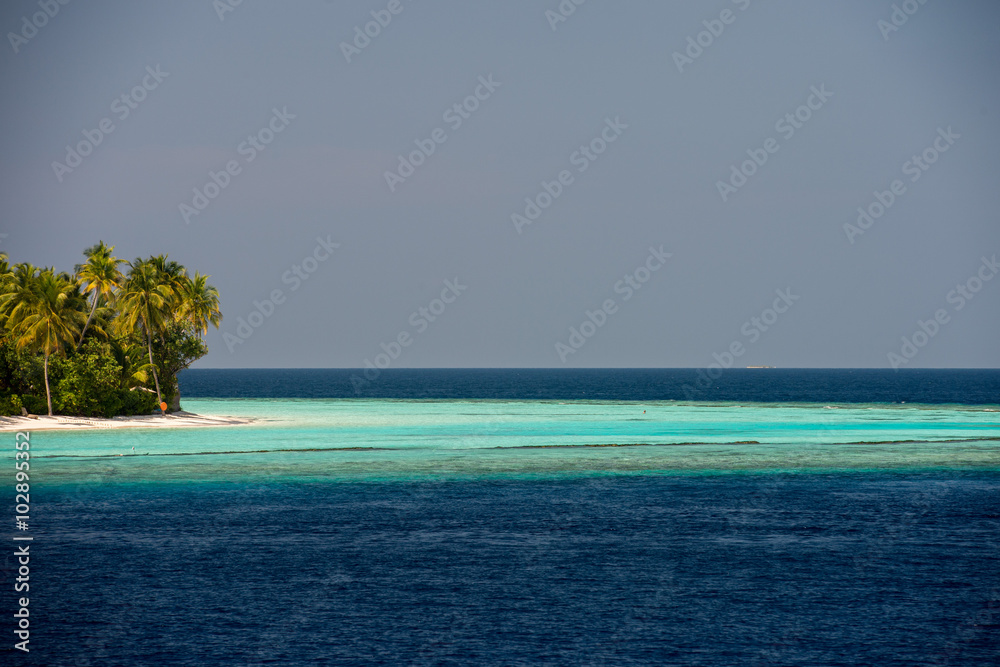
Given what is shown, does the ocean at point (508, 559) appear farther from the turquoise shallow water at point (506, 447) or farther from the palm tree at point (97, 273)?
the palm tree at point (97, 273)

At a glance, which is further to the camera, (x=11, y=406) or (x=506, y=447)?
(x=11, y=406)

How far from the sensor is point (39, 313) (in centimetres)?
6806

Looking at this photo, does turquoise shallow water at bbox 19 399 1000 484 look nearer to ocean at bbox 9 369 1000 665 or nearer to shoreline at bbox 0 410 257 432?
ocean at bbox 9 369 1000 665

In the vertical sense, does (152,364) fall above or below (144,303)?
below

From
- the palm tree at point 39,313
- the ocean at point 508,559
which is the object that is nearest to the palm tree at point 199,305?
the palm tree at point 39,313

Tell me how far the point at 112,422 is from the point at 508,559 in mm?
53280

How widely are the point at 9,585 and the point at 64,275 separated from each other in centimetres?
6337

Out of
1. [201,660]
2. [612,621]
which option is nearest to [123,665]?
[201,660]

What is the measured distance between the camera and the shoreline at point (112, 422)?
215 feet

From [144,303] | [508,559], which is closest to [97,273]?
[144,303]

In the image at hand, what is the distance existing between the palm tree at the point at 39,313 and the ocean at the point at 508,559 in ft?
58.5

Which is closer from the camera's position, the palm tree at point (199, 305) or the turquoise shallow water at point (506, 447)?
the turquoise shallow water at point (506, 447)

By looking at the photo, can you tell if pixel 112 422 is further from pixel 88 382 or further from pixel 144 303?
pixel 144 303

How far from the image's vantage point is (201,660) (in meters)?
17.3
